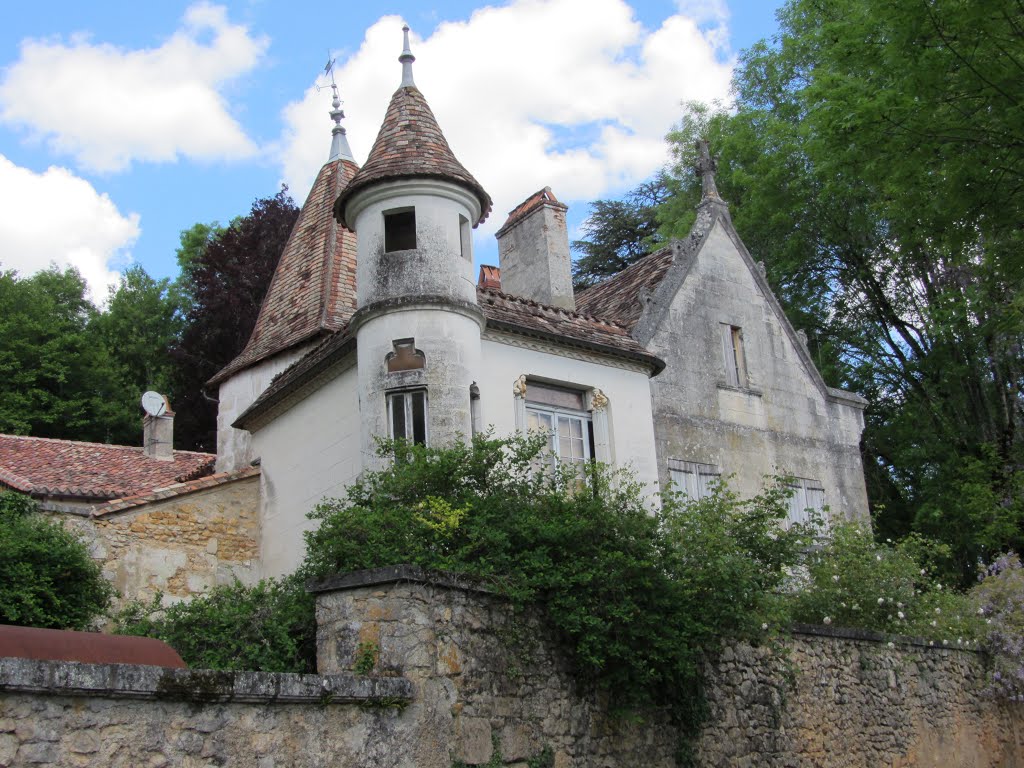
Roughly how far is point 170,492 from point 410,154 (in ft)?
18.8

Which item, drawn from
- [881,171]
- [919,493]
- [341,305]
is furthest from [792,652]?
[919,493]

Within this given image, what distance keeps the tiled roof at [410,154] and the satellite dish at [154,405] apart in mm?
9989

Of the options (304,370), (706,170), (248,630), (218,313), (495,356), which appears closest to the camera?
(248,630)

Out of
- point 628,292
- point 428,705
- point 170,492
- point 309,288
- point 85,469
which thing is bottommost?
point 428,705

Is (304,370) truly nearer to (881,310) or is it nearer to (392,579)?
(392,579)

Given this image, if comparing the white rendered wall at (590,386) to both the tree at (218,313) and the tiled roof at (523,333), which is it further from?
the tree at (218,313)

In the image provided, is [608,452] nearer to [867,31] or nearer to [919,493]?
[867,31]

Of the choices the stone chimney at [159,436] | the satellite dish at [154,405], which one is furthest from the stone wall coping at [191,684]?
the satellite dish at [154,405]

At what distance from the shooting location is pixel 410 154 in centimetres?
1461

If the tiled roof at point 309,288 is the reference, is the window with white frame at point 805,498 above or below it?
below

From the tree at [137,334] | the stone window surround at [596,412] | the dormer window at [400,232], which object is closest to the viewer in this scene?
the dormer window at [400,232]

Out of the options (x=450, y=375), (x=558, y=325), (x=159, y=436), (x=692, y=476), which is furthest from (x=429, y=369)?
(x=159, y=436)

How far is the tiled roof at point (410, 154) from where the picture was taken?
566 inches

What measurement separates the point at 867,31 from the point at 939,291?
51.0 ft
